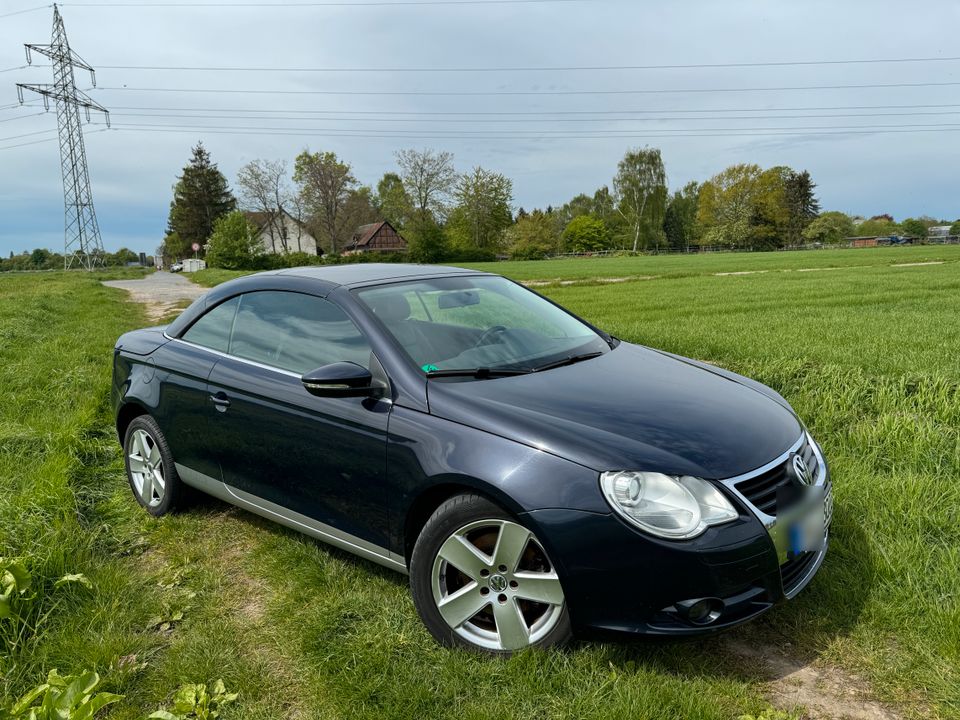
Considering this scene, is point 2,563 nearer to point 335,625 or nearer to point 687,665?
point 335,625

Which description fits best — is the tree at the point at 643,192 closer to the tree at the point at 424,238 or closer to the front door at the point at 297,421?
the tree at the point at 424,238

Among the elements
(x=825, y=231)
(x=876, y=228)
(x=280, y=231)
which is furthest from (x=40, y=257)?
(x=876, y=228)

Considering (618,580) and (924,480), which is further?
(924,480)

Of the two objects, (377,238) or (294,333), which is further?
(377,238)

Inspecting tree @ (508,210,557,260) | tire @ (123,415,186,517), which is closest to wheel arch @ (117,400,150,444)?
tire @ (123,415,186,517)

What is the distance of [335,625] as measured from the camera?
3.09 meters

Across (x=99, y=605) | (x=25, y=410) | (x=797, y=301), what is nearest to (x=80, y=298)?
(x=25, y=410)

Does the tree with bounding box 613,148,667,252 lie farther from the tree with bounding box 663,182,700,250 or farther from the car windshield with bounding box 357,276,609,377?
the car windshield with bounding box 357,276,609,377

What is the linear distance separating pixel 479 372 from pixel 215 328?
5.92 feet

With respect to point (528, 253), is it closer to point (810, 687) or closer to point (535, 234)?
point (535, 234)

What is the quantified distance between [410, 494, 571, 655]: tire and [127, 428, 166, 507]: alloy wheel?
223cm

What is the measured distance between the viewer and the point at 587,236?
97500mm

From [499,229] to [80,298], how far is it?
62.8m

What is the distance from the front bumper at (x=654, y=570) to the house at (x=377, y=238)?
87715mm
